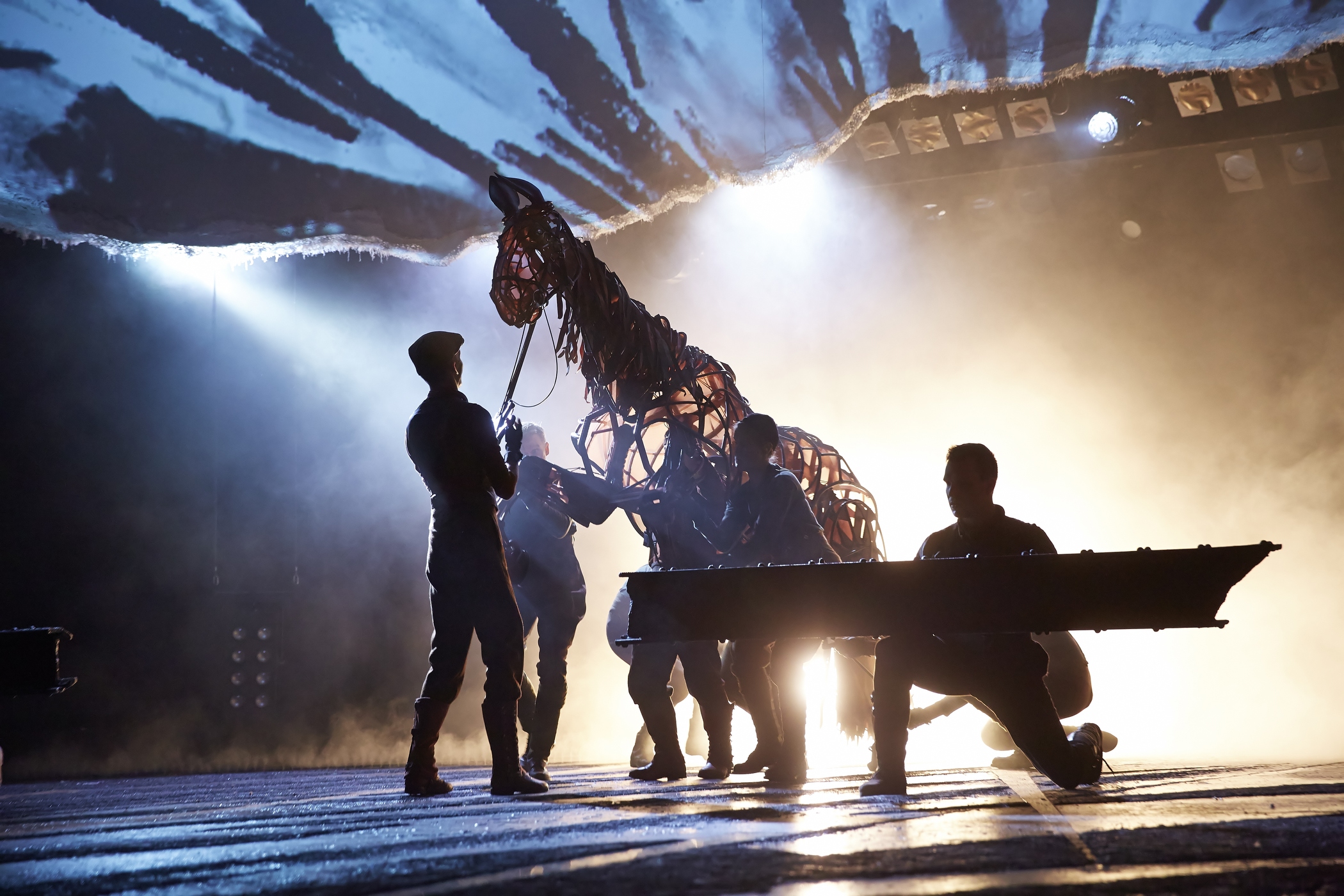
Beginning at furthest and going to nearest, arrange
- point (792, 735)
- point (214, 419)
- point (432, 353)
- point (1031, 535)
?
point (214, 419) < point (792, 735) < point (432, 353) < point (1031, 535)

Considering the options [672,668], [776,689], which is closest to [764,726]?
[776,689]

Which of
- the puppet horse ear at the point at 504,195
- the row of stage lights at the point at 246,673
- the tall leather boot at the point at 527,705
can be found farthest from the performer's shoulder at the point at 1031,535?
the row of stage lights at the point at 246,673

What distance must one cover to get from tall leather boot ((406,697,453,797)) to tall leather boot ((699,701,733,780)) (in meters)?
1.24

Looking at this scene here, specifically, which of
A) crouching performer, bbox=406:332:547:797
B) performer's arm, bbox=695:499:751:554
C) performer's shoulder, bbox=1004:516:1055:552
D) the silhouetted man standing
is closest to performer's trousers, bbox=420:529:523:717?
crouching performer, bbox=406:332:547:797

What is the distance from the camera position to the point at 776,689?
4.26m

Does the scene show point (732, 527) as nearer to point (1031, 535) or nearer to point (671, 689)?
point (671, 689)

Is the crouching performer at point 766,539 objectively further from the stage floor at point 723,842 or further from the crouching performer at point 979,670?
the crouching performer at point 979,670

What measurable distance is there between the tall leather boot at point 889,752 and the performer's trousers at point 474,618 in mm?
1298

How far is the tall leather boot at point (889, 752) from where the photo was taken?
114 inches

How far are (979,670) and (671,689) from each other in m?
1.69

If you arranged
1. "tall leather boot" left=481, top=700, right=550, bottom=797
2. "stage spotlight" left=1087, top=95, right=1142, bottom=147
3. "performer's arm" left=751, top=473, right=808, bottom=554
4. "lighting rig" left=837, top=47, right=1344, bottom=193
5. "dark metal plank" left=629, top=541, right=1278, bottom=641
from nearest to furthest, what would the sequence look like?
"dark metal plank" left=629, top=541, right=1278, bottom=641
"tall leather boot" left=481, top=700, right=550, bottom=797
"performer's arm" left=751, top=473, right=808, bottom=554
"lighting rig" left=837, top=47, right=1344, bottom=193
"stage spotlight" left=1087, top=95, right=1142, bottom=147

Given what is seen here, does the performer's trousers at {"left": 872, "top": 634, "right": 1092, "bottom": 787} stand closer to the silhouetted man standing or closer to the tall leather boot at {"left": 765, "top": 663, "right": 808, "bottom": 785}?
the tall leather boot at {"left": 765, "top": 663, "right": 808, "bottom": 785}

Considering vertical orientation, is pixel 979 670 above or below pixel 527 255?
below

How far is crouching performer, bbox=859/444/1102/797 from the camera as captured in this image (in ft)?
9.26
